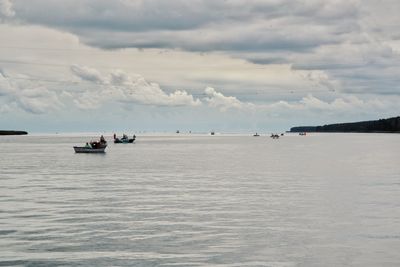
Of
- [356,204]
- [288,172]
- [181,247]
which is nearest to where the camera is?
[181,247]

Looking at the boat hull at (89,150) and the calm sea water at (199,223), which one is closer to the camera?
the calm sea water at (199,223)

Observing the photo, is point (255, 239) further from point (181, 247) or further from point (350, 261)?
point (350, 261)

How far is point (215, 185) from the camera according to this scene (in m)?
68.9

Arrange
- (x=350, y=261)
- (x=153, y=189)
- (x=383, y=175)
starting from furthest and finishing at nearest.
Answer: (x=383, y=175) < (x=153, y=189) < (x=350, y=261)

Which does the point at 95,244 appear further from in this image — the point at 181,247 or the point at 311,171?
the point at 311,171

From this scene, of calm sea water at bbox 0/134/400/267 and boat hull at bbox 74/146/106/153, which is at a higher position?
boat hull at bbox 74/146/106/153

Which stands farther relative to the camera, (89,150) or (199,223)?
(89,150)

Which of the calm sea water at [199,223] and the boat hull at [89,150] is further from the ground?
the boat hull at [89,150]

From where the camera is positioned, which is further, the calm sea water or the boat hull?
the boat hull

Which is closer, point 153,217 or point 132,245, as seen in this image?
point 132,245

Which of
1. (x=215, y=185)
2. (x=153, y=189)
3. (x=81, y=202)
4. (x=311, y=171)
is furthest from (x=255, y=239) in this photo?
(x=311, y=171)

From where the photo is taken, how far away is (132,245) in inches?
1264

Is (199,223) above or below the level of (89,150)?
below

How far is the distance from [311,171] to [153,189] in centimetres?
3645
